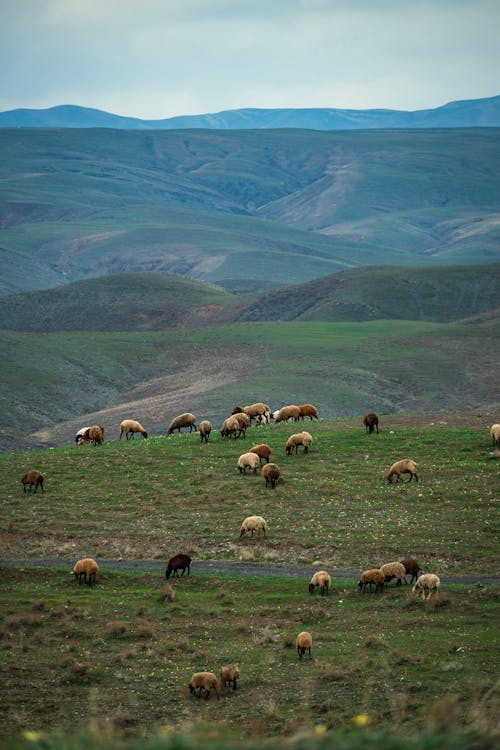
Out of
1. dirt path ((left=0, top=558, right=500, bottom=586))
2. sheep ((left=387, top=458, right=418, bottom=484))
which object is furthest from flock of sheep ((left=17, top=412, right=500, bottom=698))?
dirt path ((left=0, top=558, right=500, bottom=586))

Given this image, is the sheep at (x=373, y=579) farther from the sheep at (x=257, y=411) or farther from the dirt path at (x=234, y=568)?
the sheep at (x=257, y=411)

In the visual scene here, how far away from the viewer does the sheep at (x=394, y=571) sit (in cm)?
2420

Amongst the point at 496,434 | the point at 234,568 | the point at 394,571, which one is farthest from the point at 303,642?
the point at 496,434

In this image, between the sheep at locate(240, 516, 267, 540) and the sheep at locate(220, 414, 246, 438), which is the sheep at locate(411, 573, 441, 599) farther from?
the sheep at locate(220, 414, 246, 438)

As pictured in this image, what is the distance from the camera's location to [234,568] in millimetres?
27188

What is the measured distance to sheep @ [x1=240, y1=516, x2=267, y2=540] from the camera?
95.1 ft

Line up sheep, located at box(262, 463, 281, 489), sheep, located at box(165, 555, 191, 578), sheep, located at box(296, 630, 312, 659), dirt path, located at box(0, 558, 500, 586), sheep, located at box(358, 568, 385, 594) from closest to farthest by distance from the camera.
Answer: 1. sheep, located at box(296, 630, 312, 659)
2. sheep, located at box(358, 568, 385, 594)
3. dirt path, located at box(0, 558, 500, 586)
4. sheep, located at box(165, 555, 191, 578)
5. sheep, located at box(262, 463, 281, 489)

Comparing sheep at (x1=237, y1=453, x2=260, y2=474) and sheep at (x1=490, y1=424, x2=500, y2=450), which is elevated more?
sheep at (x1=490, y1=424, x2=500, y2=450)

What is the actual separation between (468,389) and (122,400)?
28.2m

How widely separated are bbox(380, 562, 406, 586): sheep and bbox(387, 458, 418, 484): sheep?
9046mm

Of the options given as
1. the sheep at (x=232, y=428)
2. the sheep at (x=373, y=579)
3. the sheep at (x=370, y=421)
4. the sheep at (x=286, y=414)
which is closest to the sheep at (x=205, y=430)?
the sheep at (x=232, y=428)

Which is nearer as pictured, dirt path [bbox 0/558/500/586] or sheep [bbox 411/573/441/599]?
sheep [bbox 411/573/441/599]

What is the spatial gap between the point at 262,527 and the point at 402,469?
651cm

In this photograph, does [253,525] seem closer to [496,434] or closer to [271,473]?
[271,473]
